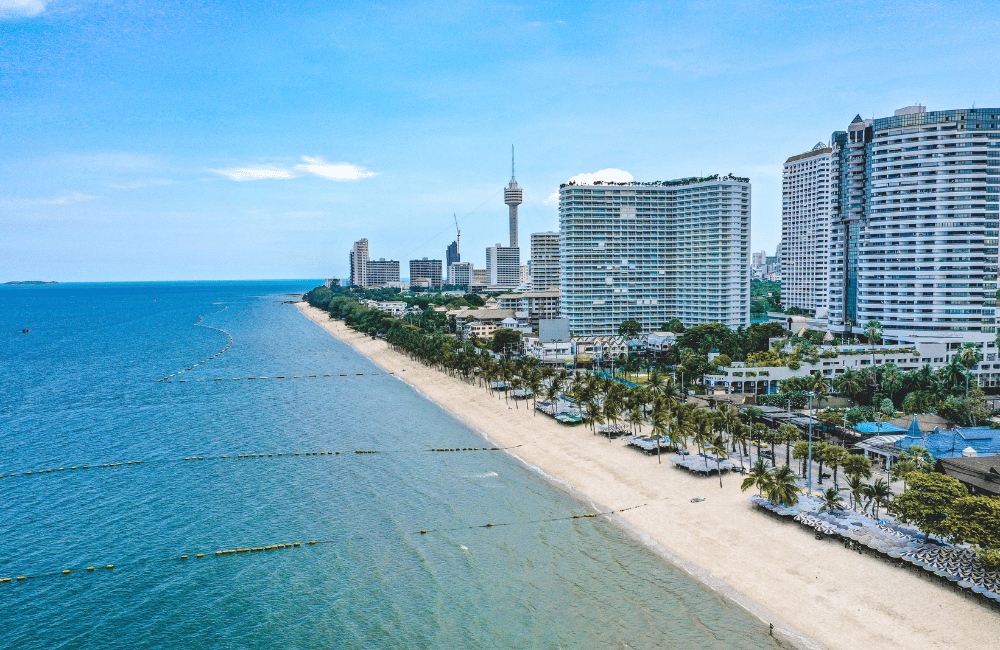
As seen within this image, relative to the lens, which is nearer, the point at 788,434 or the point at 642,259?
the point at 788,434

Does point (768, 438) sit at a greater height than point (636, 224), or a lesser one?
lesser

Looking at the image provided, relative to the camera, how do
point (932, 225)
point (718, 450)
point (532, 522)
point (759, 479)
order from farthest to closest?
1. point (932, 225)
2. point (718, 450)
3. point (759, 479)
4. point (532, 522)

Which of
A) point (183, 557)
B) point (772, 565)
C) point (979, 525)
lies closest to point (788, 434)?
point (772, 565)

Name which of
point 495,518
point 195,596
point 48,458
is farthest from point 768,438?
point 48,458

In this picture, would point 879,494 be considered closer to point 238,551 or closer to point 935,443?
point 935,443

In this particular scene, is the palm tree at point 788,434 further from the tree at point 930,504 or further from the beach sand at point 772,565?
the tree at point 930,504

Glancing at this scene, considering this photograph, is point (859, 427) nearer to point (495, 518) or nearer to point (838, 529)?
point (838, 529)
